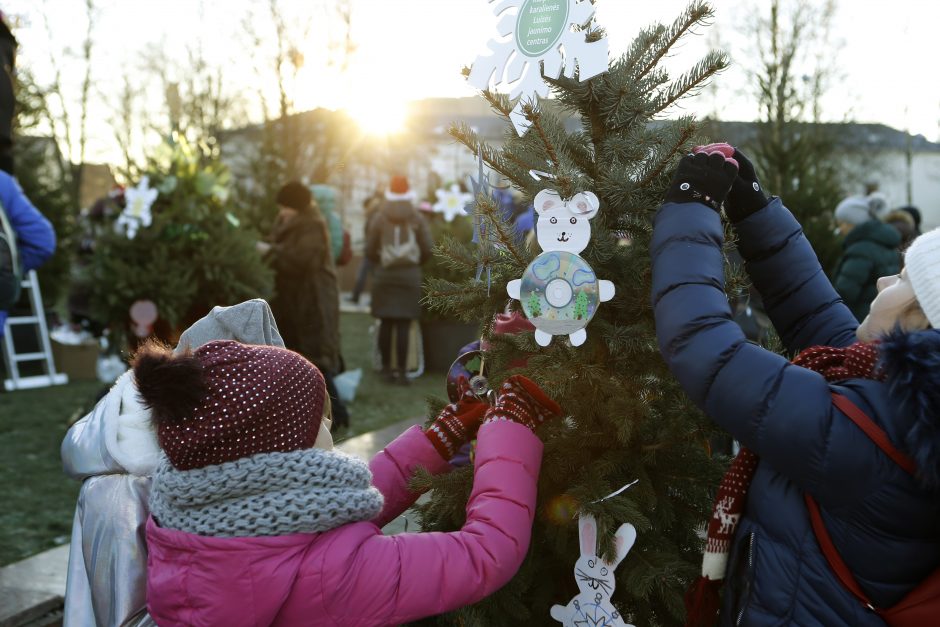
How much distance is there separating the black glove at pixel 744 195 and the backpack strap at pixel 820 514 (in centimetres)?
62

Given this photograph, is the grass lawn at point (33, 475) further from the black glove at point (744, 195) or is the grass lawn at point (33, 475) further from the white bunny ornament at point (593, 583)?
the black glove at point (744, 195)

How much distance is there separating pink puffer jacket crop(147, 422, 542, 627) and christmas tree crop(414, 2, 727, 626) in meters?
0.27

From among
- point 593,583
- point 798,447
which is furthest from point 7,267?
point 798,447

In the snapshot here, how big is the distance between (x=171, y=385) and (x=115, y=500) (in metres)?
0.54

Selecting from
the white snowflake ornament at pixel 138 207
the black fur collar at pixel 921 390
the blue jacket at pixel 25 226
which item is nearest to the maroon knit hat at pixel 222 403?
the black fur collar at pixel 921 390

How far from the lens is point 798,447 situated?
4.63ft

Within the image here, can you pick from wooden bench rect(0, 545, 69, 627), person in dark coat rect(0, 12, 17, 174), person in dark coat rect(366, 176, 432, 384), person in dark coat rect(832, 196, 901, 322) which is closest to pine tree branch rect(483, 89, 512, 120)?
wooden bench rect(0, 545, 69, 627)

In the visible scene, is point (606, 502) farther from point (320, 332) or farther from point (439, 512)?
point (320, 332)

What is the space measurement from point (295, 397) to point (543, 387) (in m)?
0.65

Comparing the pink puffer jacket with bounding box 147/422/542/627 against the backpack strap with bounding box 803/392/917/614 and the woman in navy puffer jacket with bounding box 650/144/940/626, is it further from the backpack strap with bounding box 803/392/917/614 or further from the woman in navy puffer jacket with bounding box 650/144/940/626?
the backpack strap with bounding box 803/392/917/614

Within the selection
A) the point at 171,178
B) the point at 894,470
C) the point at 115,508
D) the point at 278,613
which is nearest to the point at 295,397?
the point at 278,613

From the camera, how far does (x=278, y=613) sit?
156 cm

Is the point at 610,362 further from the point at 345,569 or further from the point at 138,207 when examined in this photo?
the point at 138,207

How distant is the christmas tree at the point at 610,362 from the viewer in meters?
1.91
